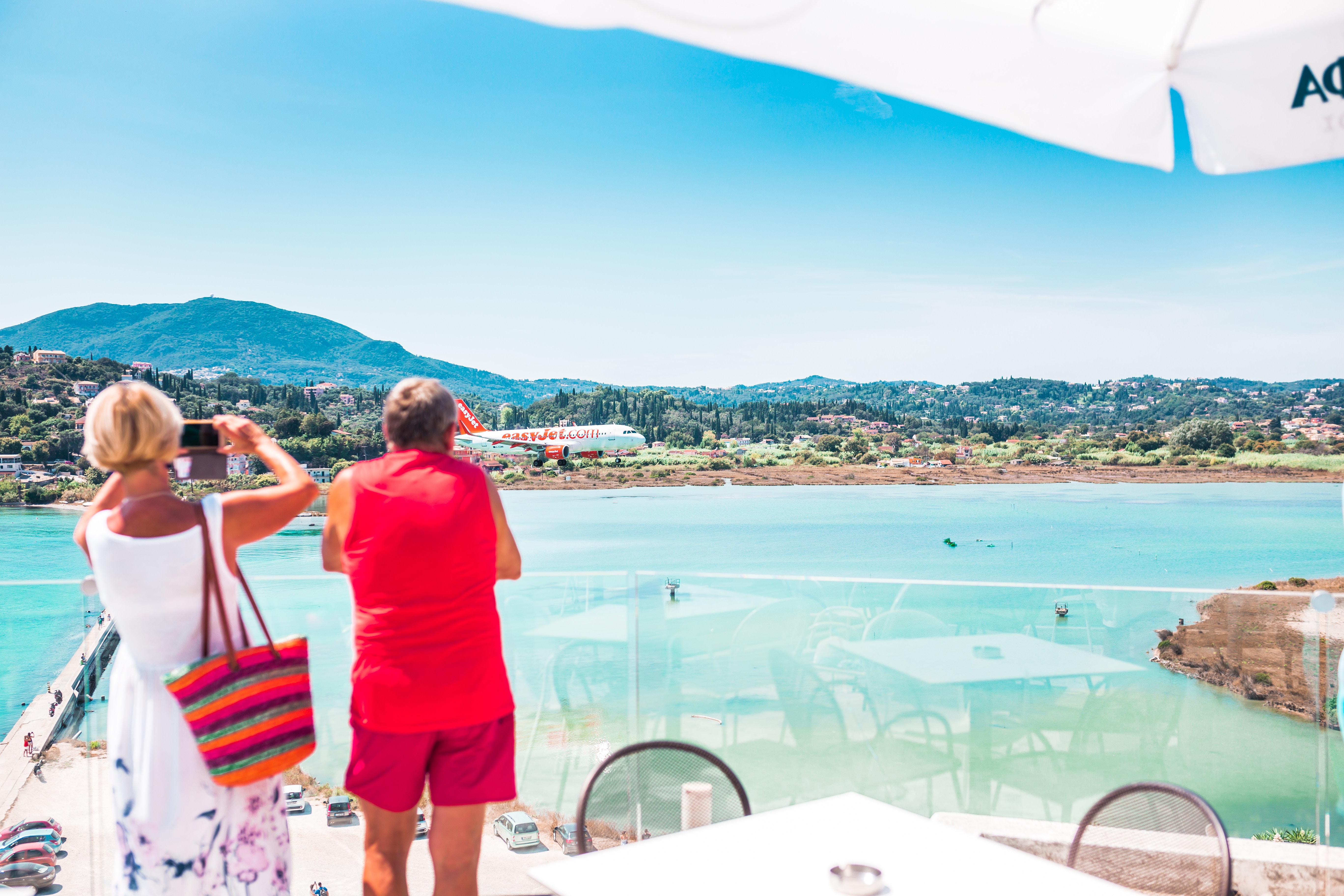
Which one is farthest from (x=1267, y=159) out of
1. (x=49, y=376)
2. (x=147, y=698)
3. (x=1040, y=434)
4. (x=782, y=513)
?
(x=1040, y=434)

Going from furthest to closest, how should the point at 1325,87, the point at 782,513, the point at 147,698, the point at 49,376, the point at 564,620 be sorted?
the point at 782,513 < the point at 49,376 < the point at 564,620 < the point at 1325,87 < the point at 147,698

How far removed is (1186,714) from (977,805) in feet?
2.22

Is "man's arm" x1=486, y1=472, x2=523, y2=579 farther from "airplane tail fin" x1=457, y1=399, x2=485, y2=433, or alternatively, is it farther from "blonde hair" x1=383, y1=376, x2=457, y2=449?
"airplane tail fin" x1=457, y1=399, x2=485, y2=433

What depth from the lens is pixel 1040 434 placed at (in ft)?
274

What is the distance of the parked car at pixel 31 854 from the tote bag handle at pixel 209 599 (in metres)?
1.36

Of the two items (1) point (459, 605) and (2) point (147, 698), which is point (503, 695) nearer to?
(1) point (459, 605)

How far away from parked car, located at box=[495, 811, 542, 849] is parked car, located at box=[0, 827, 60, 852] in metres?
1.15

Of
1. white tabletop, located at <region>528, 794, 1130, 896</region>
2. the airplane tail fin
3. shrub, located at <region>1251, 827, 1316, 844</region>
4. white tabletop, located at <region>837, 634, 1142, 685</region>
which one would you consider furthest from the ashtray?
the airplane tail fin

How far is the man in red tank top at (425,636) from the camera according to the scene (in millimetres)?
1428

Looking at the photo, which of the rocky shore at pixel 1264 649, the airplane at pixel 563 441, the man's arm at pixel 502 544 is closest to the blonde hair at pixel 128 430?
the man's arm at pixel 502 544

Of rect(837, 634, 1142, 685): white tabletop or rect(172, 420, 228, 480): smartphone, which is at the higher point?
rect(172, 420, 228, 480): smartphone

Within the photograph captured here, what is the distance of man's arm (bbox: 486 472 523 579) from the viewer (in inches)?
59.9

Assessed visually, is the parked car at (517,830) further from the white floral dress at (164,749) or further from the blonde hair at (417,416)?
the blonde hair at (417,416)

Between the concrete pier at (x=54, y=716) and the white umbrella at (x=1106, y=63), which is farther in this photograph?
the concrete pier at (x=54, y=716)
